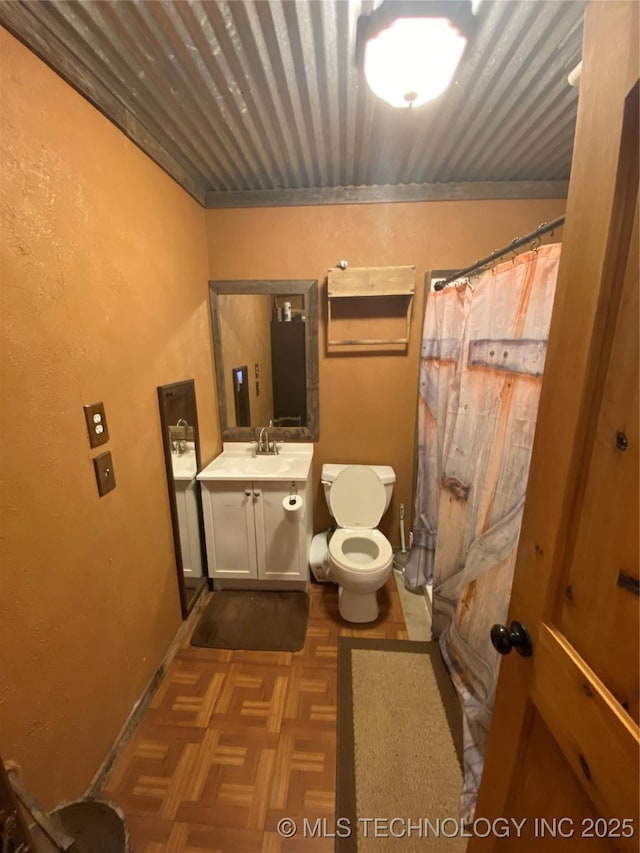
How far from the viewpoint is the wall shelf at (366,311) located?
2111 mm

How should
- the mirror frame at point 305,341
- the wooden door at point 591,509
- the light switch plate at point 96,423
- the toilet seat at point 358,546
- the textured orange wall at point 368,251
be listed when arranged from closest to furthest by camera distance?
the wooden door at point 591,509 → the light switch plate at point 96,423 → the toilet seat at point 358,546 → the textured orange wall at point 368,251 → the mirror frame at point 305,341

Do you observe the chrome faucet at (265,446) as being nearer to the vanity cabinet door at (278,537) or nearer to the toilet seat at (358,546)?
the vanity cabinet door at (278,537)

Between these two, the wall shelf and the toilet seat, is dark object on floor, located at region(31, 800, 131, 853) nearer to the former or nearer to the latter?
the toilet seat

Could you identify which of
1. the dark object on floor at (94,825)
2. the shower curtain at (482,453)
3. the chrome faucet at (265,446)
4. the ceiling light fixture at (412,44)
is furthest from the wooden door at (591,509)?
the chrome faucet at (265,446)

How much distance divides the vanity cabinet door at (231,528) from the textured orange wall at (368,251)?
0.76 metres

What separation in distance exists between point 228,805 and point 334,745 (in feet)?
1.41

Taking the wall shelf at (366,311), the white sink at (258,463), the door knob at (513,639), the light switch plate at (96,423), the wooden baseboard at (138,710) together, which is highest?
the wall shelf at (366,311)

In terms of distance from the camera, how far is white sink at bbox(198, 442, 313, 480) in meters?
2.02

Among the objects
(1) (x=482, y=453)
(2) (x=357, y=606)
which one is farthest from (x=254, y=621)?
(1) (x=482, y=453)

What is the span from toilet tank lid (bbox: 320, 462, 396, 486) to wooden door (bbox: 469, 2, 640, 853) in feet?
5.26

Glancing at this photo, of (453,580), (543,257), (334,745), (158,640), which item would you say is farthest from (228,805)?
(543,257)

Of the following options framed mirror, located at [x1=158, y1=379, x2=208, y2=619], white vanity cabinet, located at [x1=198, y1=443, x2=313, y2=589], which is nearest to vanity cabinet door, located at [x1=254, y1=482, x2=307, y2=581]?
white vanity cabinet, located at [x1=198, y1=443, x2=313, y2=589]

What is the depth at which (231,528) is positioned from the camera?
6.98 feet

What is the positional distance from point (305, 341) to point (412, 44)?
147 cm
